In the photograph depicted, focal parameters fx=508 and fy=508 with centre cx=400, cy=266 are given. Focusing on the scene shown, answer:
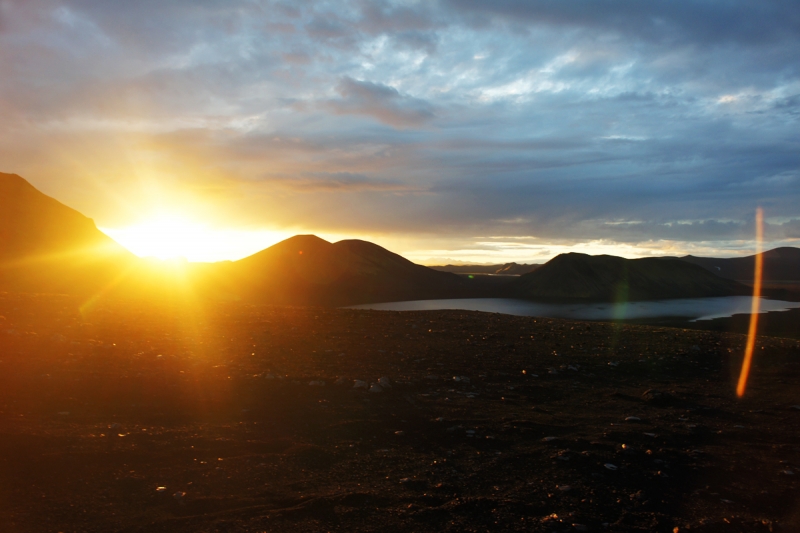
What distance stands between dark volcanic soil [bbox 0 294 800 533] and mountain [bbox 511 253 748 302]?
A: 127939 millimetres

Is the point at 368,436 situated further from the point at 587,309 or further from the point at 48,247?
the point at 587,309

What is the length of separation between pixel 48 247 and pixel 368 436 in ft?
208

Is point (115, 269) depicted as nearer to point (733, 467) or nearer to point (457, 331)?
point (457, 331)

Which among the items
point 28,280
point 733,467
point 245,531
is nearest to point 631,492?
point 733,467

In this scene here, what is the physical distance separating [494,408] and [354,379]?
115 inches

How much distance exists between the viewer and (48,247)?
57344mm

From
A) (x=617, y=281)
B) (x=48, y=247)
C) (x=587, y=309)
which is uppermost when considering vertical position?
(x=48, y=247)

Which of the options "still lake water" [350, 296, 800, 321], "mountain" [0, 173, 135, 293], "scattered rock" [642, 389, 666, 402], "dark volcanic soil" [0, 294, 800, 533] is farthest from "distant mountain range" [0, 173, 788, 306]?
"scattered rock" [642, 389, 666, 402]

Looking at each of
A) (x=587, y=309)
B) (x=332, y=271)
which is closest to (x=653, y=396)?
(x=587, y=309)

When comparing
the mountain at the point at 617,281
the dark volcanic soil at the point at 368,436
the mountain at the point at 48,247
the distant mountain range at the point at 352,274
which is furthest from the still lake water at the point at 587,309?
the dark volcanic soil at the point at 368,436

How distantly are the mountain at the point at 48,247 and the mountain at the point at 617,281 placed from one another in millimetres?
101712

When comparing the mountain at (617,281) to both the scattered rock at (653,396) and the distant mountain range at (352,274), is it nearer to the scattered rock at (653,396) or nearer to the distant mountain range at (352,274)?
the distant mountain range at (352,274)

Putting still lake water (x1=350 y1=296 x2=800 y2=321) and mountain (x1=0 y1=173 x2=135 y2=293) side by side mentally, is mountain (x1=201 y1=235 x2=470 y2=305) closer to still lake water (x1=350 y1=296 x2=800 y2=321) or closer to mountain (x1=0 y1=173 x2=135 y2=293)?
still lake water (x1=350 y1=296 x2=800 y2=321)

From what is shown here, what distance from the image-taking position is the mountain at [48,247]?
3972 centimetres
